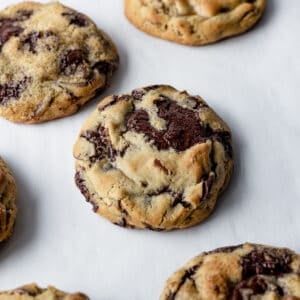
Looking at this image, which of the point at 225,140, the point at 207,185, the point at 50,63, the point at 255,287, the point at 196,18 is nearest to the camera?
the point at 255,287

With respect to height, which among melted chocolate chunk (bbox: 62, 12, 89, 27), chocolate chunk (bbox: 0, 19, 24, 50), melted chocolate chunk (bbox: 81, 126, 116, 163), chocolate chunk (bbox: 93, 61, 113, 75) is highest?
chocolate chunk (bbox: 0, 19, 24, 50)

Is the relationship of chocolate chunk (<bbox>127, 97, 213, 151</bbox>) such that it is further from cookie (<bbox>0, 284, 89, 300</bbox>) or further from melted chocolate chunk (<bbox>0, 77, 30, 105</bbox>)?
cookie (<bbox>0, 284, 89, 300</bbox>)

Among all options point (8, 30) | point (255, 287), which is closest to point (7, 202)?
point (8, 30)

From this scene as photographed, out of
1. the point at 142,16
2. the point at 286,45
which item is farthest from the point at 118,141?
the point at 286,45

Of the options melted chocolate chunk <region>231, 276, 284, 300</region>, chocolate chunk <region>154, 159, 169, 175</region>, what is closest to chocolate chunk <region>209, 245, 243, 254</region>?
melted chocolate chunk <region>231, 276, 284, 300</region>

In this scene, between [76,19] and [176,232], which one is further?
[76,19]

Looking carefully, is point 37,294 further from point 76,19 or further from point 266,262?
point 76,19

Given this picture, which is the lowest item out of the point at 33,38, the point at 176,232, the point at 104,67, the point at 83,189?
the point at 176,232

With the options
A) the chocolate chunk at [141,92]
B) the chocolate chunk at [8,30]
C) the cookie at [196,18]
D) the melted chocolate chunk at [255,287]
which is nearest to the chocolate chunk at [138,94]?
the chocolate chunk at [141,92]
